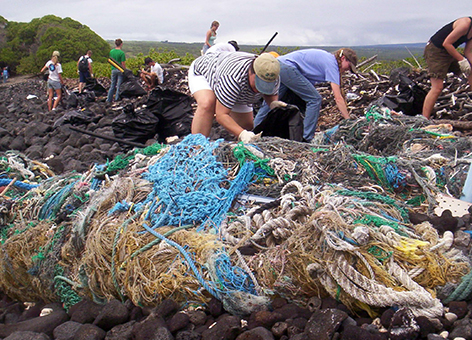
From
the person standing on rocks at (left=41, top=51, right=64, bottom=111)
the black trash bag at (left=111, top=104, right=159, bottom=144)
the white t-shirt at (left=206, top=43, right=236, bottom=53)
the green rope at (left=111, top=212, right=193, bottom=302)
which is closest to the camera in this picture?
the green rope at (left=111, top=212, right=193, bottom=302)

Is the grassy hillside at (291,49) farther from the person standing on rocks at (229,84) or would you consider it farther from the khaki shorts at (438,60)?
the person standing on rocks at (229,84)

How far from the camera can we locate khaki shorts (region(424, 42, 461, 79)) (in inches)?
211

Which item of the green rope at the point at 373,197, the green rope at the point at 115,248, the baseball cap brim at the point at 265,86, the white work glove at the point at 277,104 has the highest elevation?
the baseball cap brim at the point at 265,86

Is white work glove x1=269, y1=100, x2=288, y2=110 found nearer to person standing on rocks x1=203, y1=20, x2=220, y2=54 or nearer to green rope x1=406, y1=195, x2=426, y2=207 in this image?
green rope x1=406, y1=195, x2=426, y2=207

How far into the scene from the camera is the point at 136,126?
575 centimetres

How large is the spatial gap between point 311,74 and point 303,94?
0.27m

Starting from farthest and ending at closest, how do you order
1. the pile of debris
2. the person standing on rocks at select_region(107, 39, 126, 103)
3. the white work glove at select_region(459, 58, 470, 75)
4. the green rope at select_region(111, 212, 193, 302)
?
the person standing on rocks at select_region(107, 39, 126, 103) < the white work glove at select_region(459, 58, 470, 75) < the green rope at select_region(111, 212, 193, 302) < the pile of debris


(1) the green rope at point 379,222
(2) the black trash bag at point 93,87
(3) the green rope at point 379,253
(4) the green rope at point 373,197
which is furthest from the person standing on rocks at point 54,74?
(3) the green rope at point 379,253

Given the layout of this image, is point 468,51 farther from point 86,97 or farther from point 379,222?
point 86,97

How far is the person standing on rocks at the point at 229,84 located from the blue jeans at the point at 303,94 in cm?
50

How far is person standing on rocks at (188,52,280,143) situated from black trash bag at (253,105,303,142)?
236 mm

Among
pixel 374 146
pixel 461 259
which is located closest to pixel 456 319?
pixel 461 259

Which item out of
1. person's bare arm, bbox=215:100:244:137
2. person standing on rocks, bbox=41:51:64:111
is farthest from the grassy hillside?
person standing on rocks, bbox=41:51:64:111

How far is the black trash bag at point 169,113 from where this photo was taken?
5973 mm
